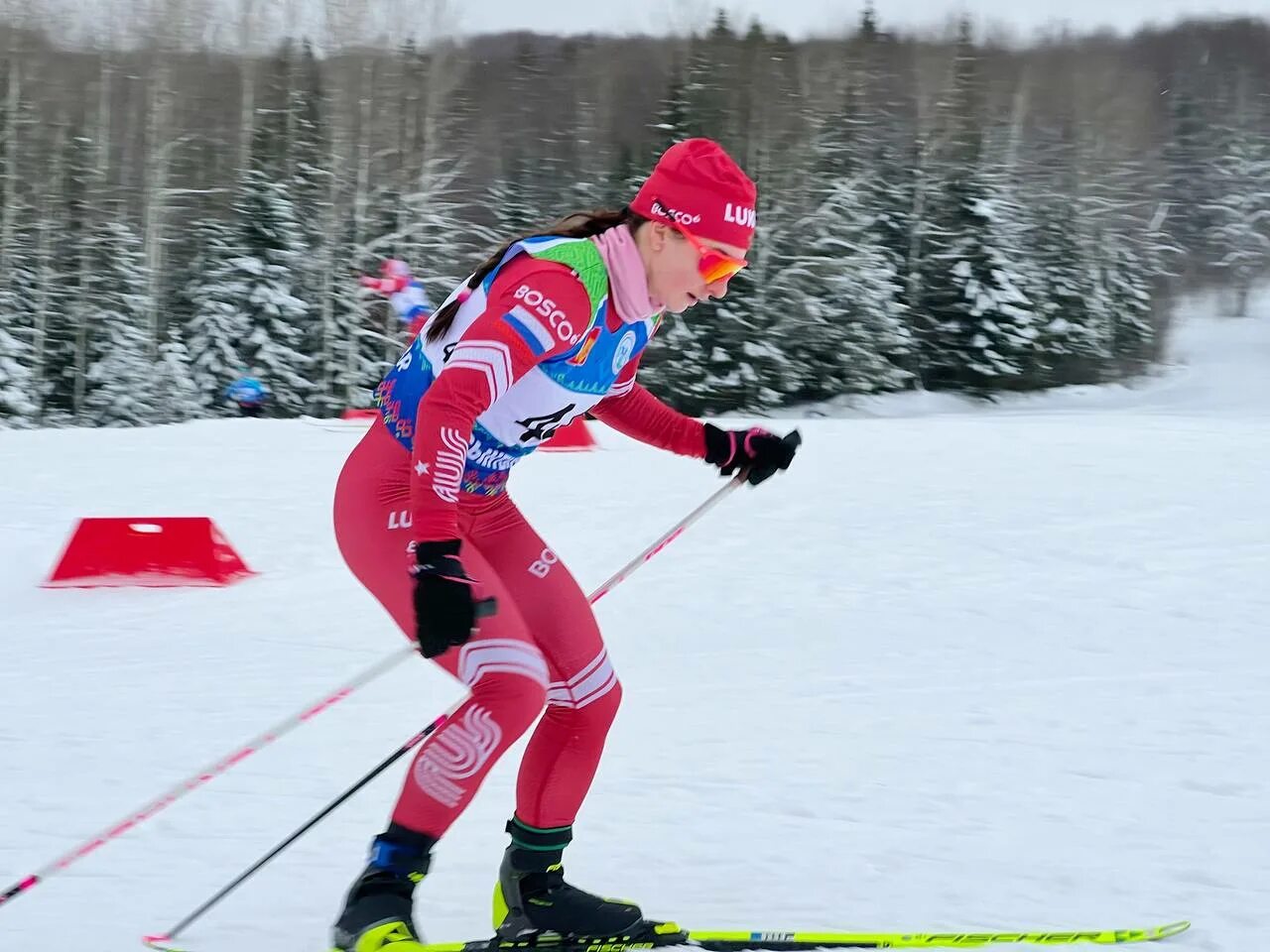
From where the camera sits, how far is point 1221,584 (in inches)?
240

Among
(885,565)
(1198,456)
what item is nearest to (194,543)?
(885,565)

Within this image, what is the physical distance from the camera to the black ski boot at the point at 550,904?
2.41 meters

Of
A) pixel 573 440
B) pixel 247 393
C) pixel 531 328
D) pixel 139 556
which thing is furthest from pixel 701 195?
pixel 247 393

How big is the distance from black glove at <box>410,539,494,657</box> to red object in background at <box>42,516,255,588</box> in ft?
14.8

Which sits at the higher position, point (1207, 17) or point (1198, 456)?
point (1207, 17)

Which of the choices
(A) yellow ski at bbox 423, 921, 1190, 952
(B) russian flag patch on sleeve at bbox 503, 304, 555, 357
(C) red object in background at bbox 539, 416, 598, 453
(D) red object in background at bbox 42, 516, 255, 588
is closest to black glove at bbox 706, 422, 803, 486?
(B) russian flag patch on sleeve at bbox 503, 304, 555, 357

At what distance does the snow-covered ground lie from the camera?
2.77 m

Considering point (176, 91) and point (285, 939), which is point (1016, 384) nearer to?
point (176, 91)

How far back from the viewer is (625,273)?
2307 mm

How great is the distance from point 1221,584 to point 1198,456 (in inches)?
122

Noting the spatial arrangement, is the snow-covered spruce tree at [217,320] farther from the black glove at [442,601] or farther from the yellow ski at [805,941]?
the black glove at [442,601]

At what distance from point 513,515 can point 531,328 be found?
50cm

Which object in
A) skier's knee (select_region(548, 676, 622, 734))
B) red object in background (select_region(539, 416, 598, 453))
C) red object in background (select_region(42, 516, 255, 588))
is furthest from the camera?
red object in background (select_region(539, 416, 598, 453))

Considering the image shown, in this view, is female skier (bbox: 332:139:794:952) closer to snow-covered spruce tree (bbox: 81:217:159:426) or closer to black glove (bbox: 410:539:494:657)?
black glove (bbox: 410:539:494:657)
